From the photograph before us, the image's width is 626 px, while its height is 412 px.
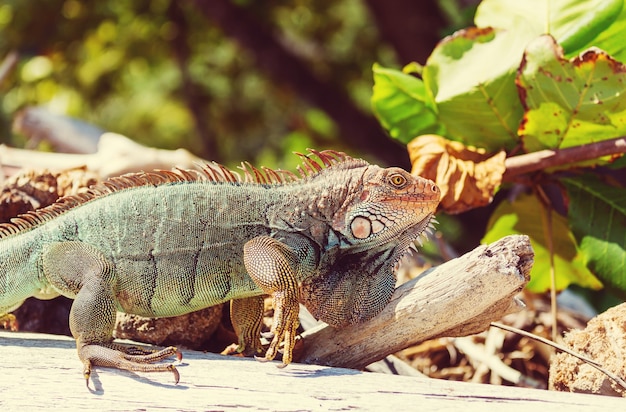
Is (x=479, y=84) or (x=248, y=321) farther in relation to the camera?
(x=479, y=84)

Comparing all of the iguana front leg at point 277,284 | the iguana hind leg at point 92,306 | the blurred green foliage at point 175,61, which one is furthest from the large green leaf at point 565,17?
the blurred green foliage at point 175,61

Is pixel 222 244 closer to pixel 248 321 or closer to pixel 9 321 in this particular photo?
pixel 248 321

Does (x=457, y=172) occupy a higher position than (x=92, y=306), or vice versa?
(x=457, y=172)

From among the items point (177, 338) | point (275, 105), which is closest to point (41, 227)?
point (177, 338)

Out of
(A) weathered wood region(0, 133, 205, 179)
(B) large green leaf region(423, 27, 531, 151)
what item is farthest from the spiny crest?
(A) weathered wood region(0, 133, 205, 179)

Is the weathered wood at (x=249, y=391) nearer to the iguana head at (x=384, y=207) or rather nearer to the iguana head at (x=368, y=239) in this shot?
the iguana head at (x=368, y=239)

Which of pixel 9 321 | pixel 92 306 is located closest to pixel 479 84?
pixel 92 306
